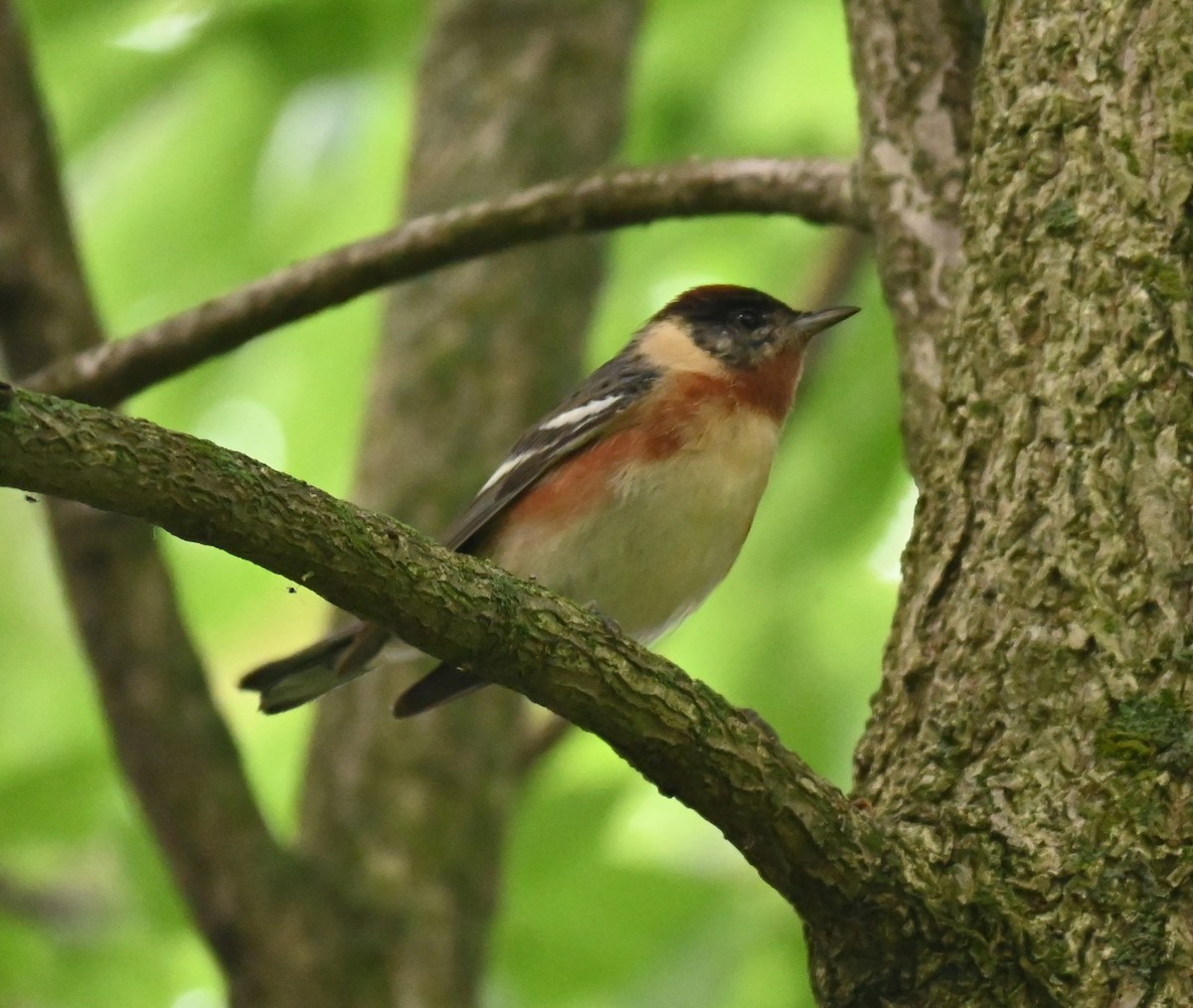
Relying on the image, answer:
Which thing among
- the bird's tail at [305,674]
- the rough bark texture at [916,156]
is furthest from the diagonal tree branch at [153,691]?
the rough bark texture at [916,156]

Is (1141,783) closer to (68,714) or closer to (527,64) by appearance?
(527,64)

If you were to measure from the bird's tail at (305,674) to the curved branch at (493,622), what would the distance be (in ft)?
7.68

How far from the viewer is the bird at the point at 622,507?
471 centimetres

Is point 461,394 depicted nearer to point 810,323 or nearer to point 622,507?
point 810,323

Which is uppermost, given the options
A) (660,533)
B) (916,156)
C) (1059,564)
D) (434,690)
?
(916,156)

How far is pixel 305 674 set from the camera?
4.92 meters

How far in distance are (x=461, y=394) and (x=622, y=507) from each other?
172cm

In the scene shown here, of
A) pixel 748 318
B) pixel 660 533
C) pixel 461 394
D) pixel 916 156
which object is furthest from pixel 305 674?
pixel 916 156

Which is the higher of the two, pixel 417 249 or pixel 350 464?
pixel 350 464

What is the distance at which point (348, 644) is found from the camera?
4957 millimetres

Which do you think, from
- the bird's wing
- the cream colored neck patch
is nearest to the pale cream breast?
the bird's wing

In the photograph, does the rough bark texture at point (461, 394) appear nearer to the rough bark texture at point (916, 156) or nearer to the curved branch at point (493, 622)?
the rough bark texture at point (916, 156)

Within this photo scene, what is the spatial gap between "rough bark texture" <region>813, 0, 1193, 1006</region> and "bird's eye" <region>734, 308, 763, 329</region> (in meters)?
1.86

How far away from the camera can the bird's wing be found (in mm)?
4914
